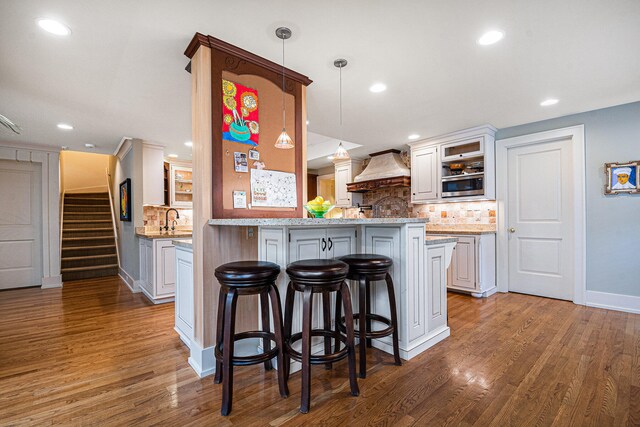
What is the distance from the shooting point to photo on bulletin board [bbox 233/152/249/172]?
227 cm

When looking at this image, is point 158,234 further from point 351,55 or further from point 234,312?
point 351,55

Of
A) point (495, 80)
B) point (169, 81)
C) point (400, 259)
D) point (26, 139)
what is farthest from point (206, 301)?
point (26, 139)

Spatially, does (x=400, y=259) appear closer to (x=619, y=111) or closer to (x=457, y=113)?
(x=457, y=113)

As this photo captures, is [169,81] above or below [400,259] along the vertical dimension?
above

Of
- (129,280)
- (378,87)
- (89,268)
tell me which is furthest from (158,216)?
(378,87)

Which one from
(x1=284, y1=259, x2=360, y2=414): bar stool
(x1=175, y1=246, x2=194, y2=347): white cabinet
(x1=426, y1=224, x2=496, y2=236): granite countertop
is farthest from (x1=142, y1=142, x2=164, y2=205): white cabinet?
(x1=426, y1=224, x2=496, y2=236): granite countertop

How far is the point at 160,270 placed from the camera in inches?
150

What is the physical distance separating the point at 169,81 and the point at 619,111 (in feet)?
16.1

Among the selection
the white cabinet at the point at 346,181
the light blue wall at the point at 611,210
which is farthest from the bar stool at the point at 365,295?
the white cabinet at the point at 346,181

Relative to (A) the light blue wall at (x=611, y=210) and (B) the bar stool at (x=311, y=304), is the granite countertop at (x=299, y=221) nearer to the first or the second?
(B) the bar stool at (x=311, y=304)

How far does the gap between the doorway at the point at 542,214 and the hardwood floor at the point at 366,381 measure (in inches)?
34.6

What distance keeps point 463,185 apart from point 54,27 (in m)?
4.70

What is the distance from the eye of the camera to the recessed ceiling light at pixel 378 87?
290 centimetres

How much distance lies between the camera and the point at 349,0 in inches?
69.3
